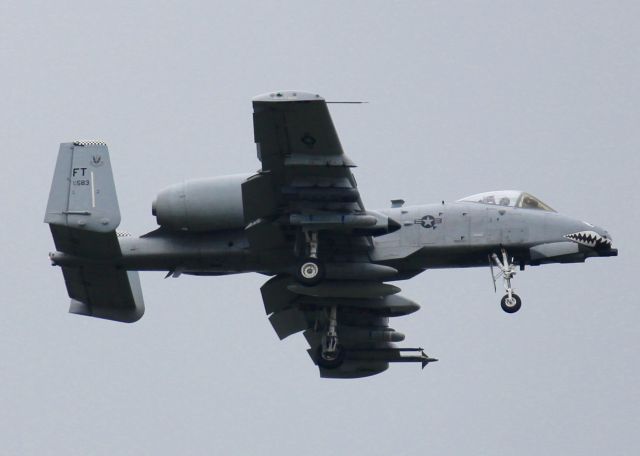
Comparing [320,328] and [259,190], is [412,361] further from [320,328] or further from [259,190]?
[259,190]

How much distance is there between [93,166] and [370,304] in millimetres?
9089

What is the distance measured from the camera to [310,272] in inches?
1629

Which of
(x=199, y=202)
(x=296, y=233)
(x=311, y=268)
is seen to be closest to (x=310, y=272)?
(x=311, y=268)

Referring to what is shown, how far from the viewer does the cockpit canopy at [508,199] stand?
141ft

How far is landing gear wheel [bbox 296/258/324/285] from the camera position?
41375 millimetres

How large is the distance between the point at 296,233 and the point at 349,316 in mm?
5680

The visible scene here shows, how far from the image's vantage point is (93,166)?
41.2 meters

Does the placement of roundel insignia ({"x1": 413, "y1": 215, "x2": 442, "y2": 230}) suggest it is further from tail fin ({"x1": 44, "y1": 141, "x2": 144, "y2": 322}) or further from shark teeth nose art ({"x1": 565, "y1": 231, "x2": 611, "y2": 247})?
tail fin ({"x1": 44, "y1": 141, "x2": 144, "y2": 322})

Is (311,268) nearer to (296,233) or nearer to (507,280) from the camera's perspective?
(296,233)

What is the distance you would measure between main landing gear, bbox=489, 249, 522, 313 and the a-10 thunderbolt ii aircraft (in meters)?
0.04

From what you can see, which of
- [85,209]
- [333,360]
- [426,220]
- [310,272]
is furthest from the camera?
[333,360]

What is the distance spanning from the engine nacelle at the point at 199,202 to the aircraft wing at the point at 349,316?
3.18 m

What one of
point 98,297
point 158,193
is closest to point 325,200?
point 158,193

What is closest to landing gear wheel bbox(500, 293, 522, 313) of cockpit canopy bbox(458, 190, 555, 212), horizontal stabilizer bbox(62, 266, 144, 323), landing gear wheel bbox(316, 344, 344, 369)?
cockpit canopy bbox(458, 190, 555, 212)
